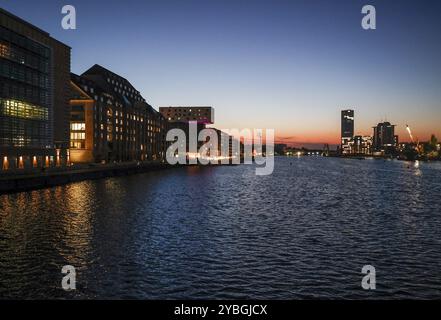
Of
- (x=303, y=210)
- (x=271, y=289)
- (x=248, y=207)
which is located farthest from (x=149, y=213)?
(x=271, y=289)

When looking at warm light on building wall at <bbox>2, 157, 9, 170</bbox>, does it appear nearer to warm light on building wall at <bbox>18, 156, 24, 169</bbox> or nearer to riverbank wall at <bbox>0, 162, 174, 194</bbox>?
warm light on building wall at <bbox>18, 156, 24, 169</bbox>

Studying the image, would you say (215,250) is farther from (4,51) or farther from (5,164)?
(4,51)

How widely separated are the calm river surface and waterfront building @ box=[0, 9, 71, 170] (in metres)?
36.9

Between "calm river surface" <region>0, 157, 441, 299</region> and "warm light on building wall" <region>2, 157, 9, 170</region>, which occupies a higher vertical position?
A: "warm light on building wall" <region>2, 157, 9, 170</region>

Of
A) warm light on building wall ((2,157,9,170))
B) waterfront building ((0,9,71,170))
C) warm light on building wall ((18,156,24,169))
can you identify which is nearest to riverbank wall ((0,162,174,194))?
warm light on building wall ((2,157,9,170))

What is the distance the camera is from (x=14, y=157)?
9538 cm

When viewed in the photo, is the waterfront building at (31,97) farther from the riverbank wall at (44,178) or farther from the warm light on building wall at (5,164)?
the riverbank wall at (44,178)

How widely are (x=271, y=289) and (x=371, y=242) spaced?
17.5 m

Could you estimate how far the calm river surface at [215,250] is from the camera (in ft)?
81.3

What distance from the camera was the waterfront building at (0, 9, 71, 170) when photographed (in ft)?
306

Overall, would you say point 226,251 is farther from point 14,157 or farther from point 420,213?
point 14,157

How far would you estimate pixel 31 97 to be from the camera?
4077 inches
